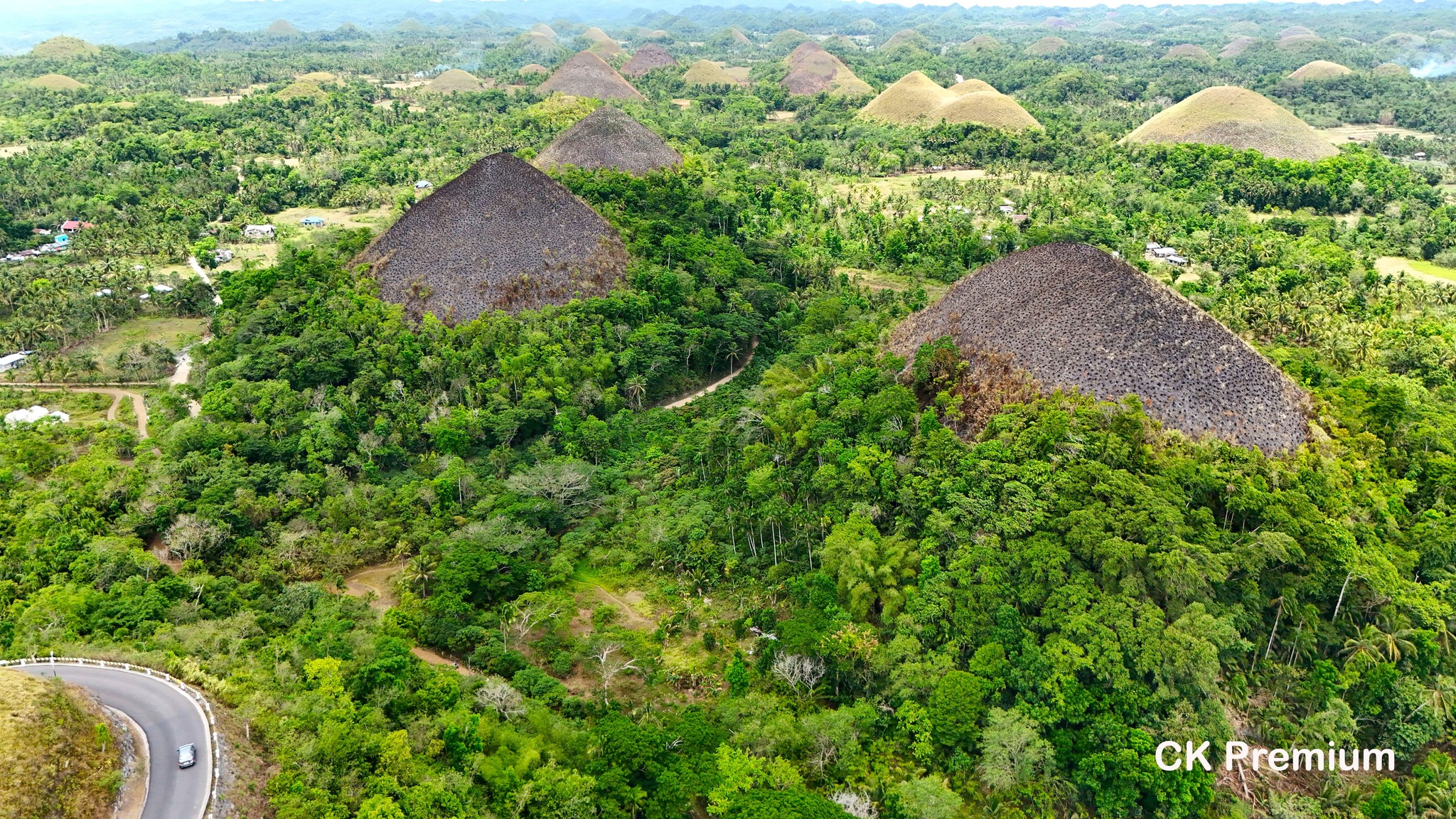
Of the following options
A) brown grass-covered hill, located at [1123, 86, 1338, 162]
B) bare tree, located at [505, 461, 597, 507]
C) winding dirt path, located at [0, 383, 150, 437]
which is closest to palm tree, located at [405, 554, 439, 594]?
bare tree, located at [505, 461, 597, 507]

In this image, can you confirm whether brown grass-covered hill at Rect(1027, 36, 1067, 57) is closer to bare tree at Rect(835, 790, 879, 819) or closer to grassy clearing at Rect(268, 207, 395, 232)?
grassy clearing at Rect(268, 207, 395, 232)

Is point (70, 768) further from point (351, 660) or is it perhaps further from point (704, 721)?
point (704, 721)

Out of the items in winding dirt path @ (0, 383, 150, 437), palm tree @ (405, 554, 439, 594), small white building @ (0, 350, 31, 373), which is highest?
small white building @ (0, 350, 31, 373)

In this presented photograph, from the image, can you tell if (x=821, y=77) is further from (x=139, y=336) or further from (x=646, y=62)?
(x=139, y=336)

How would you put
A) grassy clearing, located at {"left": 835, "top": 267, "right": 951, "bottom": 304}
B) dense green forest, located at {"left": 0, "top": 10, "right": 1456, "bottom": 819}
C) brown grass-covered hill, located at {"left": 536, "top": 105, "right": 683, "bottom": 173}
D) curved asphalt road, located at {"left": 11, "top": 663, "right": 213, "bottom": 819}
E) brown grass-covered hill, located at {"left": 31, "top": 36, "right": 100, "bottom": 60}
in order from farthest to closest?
brown grass-covered hill, located at {"left": 31, "top": 36, "right": 100, "bottom": 60} < brown grass-covered hill, located at {"left": 536, "top": 105, "right": 683, "bottom": 173} < grassy clearing, located at {"left": 835, "top": 267, "right": 951, "bottom": 304} < dense green forest, located at {"left": 0, "top": 10, "right": 1456, "bottom": 819} < curved asphalt road, located at {"left": 11, "top": 663, "right": 213, "bottom": 819}

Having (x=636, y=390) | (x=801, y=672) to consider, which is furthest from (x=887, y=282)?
(x=801, y=672)

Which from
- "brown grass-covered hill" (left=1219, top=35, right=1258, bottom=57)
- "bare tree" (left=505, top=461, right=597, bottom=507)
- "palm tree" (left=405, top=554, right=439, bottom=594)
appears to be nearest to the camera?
"palm tree" (left=405, top=554, right=439, bottom=594)

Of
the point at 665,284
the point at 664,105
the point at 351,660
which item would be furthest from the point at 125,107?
the point at 351,660
